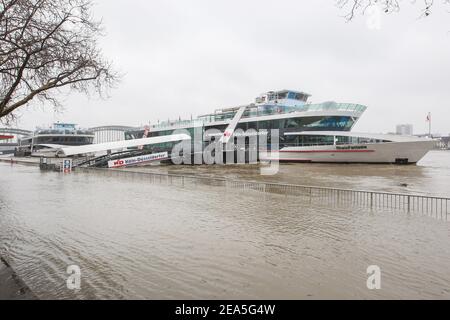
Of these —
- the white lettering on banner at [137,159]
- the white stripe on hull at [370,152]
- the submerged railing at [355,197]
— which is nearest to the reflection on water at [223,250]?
the submerged railing at [355,197]

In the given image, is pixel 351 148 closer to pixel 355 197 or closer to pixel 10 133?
pixel 355 197

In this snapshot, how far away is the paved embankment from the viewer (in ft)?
12.3

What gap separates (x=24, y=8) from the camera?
640 cm

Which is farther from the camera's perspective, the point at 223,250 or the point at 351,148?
the point at 351,148

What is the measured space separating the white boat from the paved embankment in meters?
38.2

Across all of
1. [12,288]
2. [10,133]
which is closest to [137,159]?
[12,288]

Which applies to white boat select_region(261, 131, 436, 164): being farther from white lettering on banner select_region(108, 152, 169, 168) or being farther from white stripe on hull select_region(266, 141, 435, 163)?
white lettering on banner select_region(108, 152, 169, 168)

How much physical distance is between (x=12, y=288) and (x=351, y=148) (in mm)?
38940

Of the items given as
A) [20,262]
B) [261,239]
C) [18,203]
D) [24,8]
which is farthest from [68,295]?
[18,203]

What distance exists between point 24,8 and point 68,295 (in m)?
5.53

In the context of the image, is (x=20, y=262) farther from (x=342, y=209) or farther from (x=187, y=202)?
(x=342, y=209)

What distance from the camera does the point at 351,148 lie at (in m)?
38.6

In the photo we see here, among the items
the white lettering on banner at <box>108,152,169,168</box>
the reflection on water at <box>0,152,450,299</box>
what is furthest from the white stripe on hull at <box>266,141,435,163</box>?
the reflection on water at <box>0,152,450,299</box>

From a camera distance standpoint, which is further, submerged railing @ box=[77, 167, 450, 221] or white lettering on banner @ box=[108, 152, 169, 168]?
white lettering on banner @ box=[108, 152, 169, 168]
